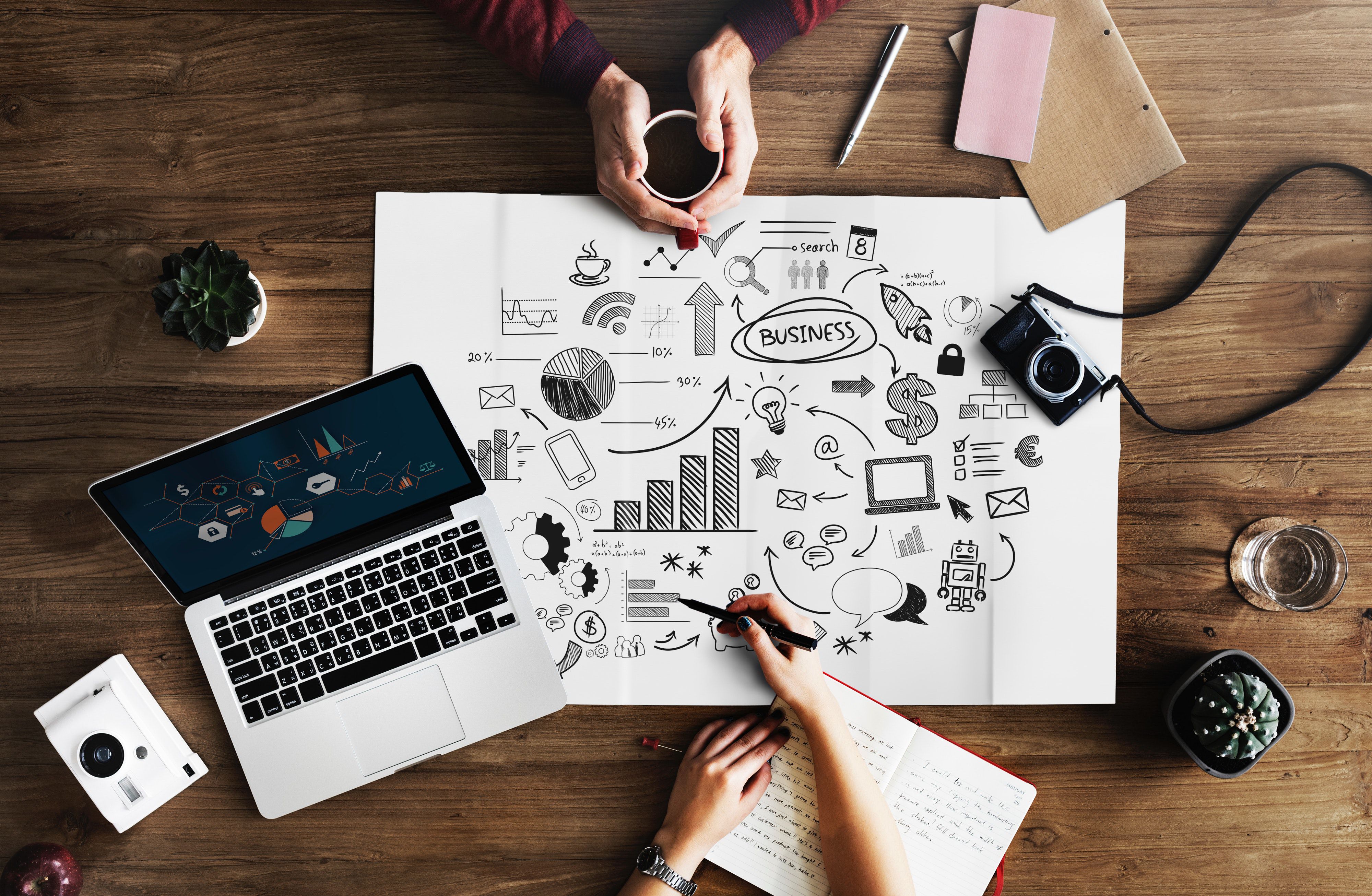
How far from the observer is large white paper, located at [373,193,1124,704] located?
1.02m

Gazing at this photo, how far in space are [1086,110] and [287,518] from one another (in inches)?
46.2

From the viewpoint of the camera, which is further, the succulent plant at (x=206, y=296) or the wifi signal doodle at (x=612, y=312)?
the wifi signal doodle at (x=612, y=312)

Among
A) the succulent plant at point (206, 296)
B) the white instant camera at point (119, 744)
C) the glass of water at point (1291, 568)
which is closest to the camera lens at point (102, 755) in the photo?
the white instant camera at point (119, 744)

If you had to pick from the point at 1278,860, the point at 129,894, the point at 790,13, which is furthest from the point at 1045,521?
the point at 129,894

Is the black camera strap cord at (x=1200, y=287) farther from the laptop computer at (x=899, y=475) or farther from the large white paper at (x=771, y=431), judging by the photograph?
the laptop computer at (x=899, y=475)

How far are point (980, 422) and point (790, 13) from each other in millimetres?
585

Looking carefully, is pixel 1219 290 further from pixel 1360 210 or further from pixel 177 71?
pixel 177 71

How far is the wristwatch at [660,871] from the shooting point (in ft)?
3.23

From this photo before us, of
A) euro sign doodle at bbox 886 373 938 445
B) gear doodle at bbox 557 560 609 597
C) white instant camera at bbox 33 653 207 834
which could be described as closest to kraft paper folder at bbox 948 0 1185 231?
euro sign doodle at bbox 886 373 938 445

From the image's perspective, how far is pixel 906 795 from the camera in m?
1.02

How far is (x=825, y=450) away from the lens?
1029 millimetres

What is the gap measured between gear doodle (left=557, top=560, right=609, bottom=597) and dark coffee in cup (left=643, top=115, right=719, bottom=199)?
49 centimetres

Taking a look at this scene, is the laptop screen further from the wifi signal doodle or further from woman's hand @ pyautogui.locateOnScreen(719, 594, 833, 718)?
the wifi signal doodle

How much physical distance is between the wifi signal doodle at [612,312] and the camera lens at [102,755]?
→ 0.81m
